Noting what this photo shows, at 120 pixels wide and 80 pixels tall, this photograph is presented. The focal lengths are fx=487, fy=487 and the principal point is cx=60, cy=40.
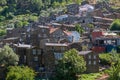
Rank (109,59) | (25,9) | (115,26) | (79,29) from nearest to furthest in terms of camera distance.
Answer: (109,59)
(79,29)
(115,26)
(25,9)

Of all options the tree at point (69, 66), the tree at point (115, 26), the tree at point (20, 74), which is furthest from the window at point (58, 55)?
the tree at point (115, 26)

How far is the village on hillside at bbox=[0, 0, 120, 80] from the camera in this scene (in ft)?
208

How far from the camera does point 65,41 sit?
70438 mm

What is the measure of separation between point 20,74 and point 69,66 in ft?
19.9

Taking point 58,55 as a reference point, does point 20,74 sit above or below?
below

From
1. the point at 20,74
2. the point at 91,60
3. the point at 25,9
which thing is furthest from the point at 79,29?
the point at 25,9

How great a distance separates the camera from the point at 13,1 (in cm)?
12962

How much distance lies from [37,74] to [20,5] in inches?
2633

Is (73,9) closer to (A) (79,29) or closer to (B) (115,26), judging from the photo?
(A) (79,29)

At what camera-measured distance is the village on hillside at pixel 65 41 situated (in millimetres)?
63281

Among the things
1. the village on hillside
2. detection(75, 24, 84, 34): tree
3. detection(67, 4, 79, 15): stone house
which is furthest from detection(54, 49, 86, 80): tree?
detection(67, 4, 79, 15): stone house

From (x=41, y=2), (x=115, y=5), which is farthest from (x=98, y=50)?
(x=41, y=2)

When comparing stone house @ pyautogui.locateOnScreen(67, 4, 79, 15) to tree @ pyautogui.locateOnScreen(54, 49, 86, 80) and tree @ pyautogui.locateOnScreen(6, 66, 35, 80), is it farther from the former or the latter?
tree @ pyautogui.locateOnScreen(6, 66, 35, 80)

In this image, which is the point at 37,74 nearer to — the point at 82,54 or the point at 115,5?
the point at 82,54
